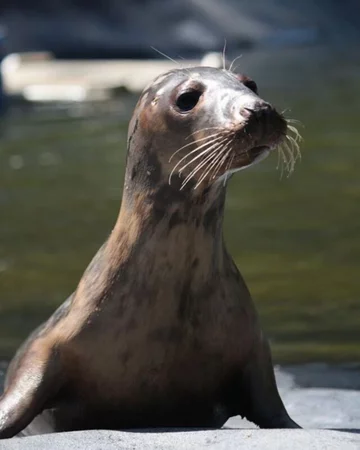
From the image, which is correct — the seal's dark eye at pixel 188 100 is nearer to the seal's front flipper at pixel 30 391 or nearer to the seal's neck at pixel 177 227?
the seal's neck at pixel 177 227

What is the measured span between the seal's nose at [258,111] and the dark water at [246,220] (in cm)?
288

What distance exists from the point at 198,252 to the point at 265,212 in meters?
6.88

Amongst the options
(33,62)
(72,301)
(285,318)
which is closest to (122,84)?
(33,62)

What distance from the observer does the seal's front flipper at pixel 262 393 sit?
470cm

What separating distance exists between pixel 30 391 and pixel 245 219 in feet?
22.0

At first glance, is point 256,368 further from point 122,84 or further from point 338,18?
point 338,18

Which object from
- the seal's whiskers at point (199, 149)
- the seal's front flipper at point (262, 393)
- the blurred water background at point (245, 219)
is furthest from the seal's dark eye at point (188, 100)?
the blurred water background at point (245, 219)

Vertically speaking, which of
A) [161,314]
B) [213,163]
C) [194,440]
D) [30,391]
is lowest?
[194,440]

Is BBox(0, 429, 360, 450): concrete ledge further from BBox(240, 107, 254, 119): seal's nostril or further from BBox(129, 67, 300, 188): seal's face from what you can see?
BBox(240, 107, 254, 119): seal's nostril

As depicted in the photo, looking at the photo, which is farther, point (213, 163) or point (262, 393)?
point (262, 393)

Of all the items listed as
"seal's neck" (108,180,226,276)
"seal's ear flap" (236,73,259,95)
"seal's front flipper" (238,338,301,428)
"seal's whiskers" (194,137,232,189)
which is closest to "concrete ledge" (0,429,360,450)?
"seal's front flipper" (238,338,301,428)

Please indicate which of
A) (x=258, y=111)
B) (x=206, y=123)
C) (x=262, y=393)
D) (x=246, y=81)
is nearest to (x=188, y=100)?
(x=206, y=123)

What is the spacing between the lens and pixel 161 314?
179 inches

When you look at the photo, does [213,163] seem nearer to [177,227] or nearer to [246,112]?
[246,112]
